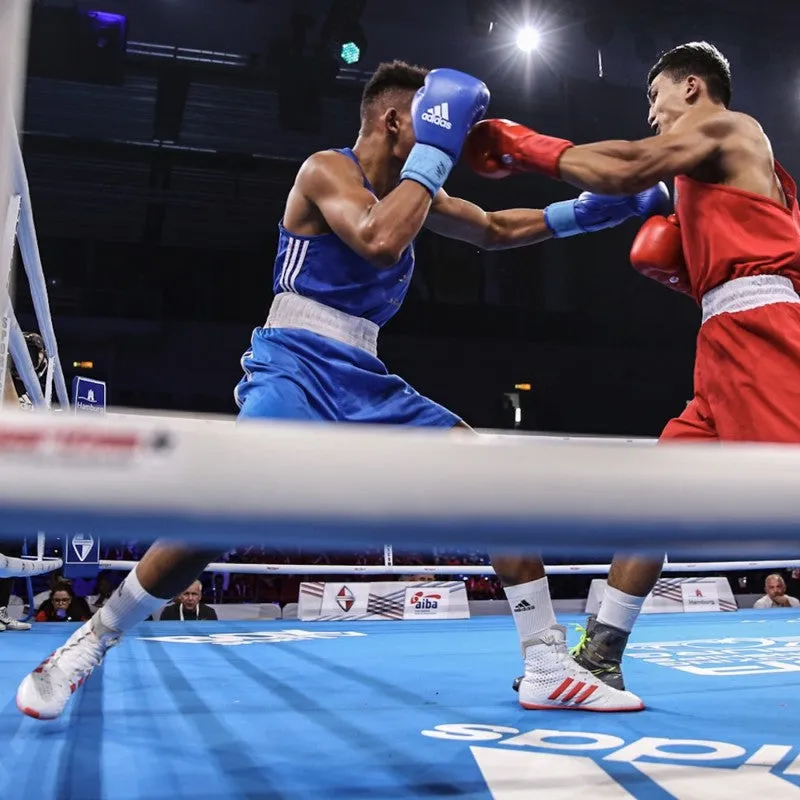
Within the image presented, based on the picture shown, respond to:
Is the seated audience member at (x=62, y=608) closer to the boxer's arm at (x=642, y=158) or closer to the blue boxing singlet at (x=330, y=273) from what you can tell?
the blue boxing singlet at (x=330, y=273)

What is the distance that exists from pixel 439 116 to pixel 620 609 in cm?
128

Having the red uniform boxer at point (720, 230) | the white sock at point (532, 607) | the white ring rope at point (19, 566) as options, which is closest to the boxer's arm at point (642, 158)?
the red uniform boxer at point (720, 230)

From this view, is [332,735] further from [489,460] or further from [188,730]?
[489,460]

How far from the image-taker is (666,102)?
6.26 feet

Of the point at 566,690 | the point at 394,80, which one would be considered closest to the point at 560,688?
the point at 566,690

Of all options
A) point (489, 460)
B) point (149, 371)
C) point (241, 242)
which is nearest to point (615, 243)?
point (241, 242)

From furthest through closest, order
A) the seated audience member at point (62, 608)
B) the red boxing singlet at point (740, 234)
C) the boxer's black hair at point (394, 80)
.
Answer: the seated audience member at point (62, 608), the boxer's black hair at point (394, 80), the red boxing singlet at point (740, 234)

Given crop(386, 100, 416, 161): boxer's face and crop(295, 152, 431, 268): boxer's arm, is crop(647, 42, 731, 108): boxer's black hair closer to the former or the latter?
crop(386, 100, 416, 161): boxer's face

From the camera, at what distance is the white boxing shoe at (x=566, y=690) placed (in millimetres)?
1776

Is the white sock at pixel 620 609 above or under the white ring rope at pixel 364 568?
above

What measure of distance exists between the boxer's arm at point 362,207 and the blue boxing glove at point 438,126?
1.1 inches

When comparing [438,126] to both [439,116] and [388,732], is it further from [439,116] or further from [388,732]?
[388,732]

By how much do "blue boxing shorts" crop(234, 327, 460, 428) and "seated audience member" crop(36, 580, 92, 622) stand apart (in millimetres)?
3543

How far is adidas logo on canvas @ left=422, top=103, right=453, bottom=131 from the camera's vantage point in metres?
1.42
